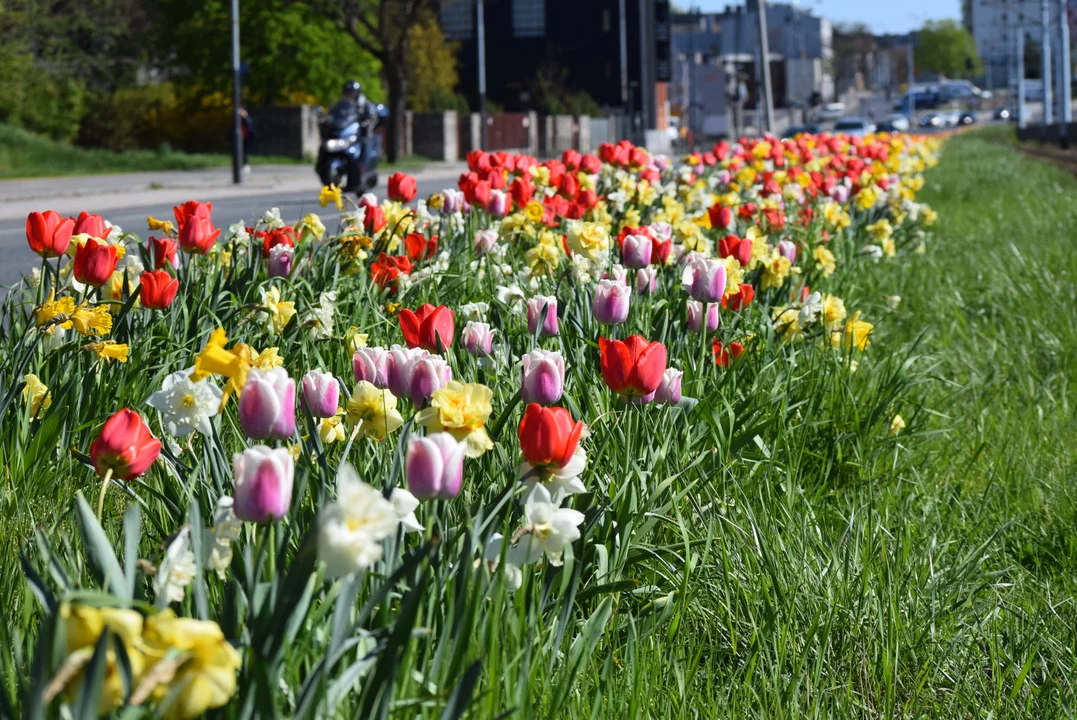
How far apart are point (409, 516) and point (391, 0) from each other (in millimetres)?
42090

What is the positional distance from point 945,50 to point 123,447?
557 feet

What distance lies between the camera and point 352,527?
1.39 m

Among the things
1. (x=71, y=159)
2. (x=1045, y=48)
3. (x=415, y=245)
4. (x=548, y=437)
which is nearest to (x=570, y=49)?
(x=1045, y=48)

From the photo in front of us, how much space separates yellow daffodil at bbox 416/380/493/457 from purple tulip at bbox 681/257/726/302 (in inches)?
59.1

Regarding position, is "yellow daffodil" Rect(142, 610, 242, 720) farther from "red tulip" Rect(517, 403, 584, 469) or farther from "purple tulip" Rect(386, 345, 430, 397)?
"purple tulip" Rect(386, 345, 430, 397)

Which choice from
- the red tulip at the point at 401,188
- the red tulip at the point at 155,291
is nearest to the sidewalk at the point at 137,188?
the red tulip at the point at 401,188

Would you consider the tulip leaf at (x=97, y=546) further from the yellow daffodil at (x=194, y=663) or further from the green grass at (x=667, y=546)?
the yellow daffodil at (x=194, y=663)

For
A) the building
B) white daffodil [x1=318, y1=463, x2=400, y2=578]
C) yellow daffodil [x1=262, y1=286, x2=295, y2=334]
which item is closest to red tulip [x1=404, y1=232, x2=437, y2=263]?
yellow daffodil [x1=262, y1=286, x2=295, y2=334]

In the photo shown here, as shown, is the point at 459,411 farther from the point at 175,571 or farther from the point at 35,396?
the point at 35,396

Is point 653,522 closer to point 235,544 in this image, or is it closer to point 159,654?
point 235,544

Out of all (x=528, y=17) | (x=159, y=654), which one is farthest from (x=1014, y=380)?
(x=528, y=17)

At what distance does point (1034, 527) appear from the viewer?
133 inches

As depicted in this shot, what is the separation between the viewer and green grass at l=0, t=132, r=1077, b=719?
5.74 ft

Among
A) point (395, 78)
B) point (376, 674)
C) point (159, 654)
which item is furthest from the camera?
point (395, 78)
